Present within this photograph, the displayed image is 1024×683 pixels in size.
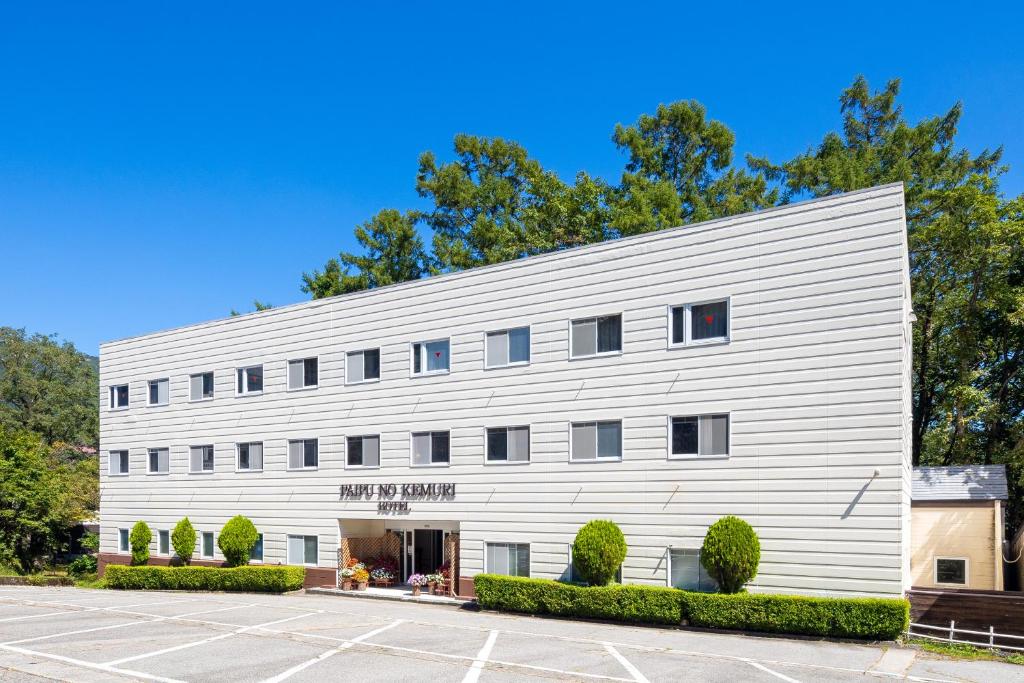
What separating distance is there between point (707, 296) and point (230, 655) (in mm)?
13024

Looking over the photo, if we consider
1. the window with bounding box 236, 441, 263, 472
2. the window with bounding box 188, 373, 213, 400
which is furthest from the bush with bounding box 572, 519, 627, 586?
the window with bounding box 188, 373, 213, 400

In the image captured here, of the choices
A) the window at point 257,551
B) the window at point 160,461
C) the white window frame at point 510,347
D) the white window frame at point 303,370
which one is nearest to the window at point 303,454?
the white window frame at point 303,370

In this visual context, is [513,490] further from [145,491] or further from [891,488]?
[145,491]

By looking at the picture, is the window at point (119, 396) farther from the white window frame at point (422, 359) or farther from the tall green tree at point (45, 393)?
the tall green tree at point (45, 393)

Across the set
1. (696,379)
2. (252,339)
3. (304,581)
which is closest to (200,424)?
(252,339)

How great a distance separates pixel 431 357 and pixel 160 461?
13.5m

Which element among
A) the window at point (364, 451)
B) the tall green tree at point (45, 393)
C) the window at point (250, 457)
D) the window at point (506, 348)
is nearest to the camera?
the window at point (506, 348)

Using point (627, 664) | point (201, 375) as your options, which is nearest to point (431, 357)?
point (201, 375)

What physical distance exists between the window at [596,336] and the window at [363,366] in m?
7.12

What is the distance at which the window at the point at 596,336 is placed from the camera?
2202cm

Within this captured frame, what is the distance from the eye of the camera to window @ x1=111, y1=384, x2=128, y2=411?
34188mm

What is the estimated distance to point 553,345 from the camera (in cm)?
2302

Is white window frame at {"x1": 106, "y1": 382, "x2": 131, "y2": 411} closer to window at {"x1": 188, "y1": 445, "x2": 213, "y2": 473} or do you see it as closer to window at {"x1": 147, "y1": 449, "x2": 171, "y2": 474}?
window at {"x1": 147, "y1": 449, "x2": 171, "y2": 474}

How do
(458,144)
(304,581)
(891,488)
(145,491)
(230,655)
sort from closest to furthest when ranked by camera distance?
(230,655)
(891,488)
(304,581)
(145,491)
(458,144)
